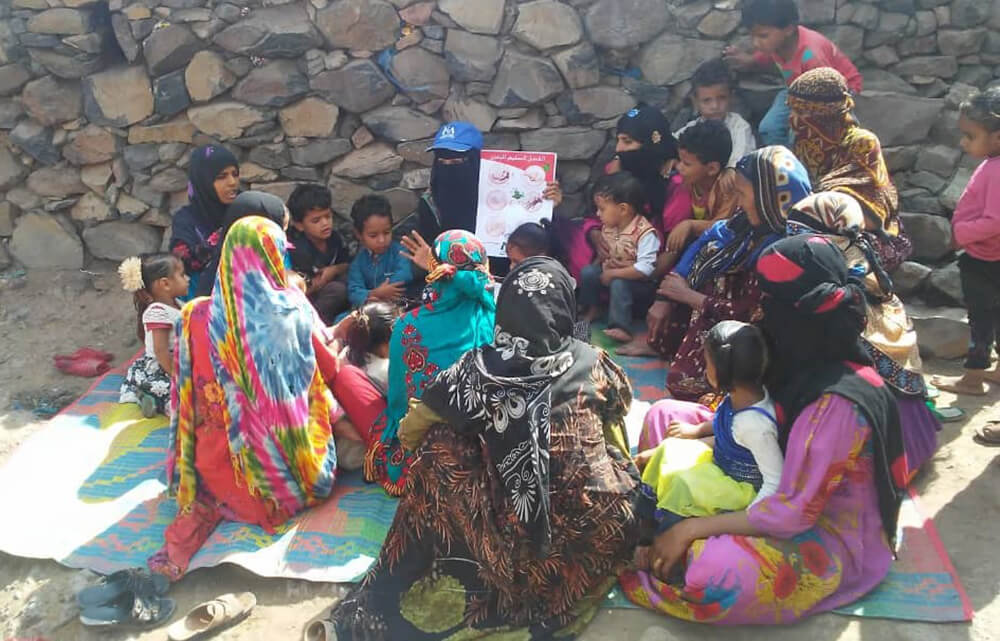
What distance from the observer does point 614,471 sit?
298cm

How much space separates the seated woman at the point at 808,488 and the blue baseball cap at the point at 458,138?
115 inches

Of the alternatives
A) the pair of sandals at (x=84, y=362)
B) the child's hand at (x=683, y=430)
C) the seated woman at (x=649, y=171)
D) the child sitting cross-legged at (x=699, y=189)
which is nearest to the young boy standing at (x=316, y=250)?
the pair of sandals at (x=84, y=362)

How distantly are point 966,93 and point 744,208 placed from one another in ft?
8.35

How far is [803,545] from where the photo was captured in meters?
2.90

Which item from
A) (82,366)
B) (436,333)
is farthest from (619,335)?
(82,366)

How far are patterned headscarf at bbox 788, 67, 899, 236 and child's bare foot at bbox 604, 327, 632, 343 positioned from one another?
4.51ft

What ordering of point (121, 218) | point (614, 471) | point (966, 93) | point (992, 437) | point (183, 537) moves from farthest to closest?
point (121, 218) < point (966, 93) < point (992, 437) < point (183, 537) < point (614, 471)

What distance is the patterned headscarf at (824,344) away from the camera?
276 centimetres

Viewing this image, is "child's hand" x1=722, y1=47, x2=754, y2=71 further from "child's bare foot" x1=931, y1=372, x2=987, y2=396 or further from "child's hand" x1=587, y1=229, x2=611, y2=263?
"child's bare foot" x1=931, y1=372, x2=987, y2=396

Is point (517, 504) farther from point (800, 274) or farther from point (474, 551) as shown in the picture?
point (800, 274)

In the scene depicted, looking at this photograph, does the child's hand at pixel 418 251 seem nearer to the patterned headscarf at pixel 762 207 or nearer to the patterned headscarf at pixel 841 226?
the patterned headscarf at pixel 762 207

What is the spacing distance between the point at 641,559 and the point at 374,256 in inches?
117

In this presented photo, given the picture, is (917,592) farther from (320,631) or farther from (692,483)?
(320,631)

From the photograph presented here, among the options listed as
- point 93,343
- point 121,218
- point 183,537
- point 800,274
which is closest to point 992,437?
point 800,274
